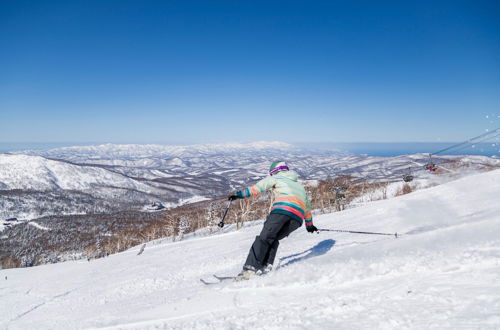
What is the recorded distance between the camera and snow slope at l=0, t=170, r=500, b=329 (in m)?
2.89

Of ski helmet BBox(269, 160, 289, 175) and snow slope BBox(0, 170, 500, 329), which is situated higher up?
ski helmet BBox(269, 160, 289, 175)

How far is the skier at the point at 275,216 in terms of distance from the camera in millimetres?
5605

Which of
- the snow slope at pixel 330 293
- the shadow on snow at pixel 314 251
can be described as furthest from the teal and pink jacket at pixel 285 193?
the shadow on snow at pixel 314 251

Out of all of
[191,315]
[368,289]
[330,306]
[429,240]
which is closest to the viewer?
[330,306]

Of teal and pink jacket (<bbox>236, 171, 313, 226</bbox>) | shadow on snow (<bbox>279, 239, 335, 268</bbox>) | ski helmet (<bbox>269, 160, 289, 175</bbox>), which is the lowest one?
shadow on snow (<bbox>279, 239, 335, 268</bbox>)

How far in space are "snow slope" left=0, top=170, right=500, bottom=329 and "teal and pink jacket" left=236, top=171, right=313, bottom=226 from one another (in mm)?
1041

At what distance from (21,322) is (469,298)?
7.87 m

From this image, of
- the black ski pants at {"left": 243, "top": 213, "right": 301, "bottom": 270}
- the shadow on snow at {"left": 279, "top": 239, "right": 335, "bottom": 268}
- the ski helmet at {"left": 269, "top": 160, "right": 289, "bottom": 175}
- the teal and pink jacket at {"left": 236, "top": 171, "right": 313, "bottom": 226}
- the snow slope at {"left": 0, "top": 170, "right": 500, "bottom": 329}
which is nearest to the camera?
the snow slope at {"left": 0, "top": 170, "right": 500, "bottom": 329}

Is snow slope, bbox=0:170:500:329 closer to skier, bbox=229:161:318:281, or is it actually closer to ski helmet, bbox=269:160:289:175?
skier, bbox=229:161:318:281

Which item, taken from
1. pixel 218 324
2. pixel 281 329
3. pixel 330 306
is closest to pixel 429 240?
pixel 330 306

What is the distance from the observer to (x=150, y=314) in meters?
4.50

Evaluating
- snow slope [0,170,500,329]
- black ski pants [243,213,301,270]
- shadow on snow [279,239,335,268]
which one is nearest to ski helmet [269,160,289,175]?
black ski pants [243,213,301,270]

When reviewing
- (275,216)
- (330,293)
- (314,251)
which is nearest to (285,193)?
(275,216)

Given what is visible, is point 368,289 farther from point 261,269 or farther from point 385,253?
point 261,269
